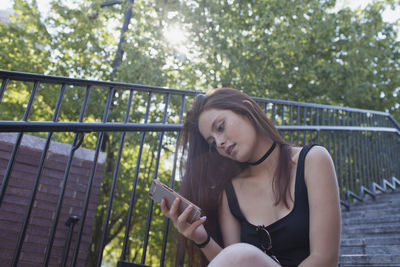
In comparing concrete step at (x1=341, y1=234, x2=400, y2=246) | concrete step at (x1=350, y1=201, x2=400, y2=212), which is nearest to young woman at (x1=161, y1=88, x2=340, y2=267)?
concrete step at (x1=341, y1=234, x2=400, y2=246)

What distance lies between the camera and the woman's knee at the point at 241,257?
1.42m

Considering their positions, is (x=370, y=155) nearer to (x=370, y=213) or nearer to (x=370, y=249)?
(x=370, y=213)

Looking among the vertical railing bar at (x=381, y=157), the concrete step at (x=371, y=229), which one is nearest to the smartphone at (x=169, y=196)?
the concrete step at (x=371, y=229)

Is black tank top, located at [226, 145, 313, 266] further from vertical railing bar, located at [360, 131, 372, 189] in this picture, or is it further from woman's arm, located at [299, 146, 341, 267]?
vertical railing bar, located at [360, 131, 372, 189]

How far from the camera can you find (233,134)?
6.90ft

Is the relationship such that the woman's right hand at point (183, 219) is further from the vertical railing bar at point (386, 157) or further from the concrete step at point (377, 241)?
the vertical railing bar at point (386, 157)

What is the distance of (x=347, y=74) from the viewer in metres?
9.59

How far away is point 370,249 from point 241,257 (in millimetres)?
2475

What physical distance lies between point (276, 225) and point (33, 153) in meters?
4.68

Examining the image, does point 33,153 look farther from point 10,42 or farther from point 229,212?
point 10,42

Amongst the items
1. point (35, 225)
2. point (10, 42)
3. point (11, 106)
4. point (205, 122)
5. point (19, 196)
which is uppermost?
point (10, 42)

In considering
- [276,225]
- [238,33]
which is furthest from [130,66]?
[276,225]

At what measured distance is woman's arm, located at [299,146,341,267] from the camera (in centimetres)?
166

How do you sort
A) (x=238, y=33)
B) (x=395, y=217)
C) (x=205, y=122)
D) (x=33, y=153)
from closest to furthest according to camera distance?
(x=205, y=122) → (x=395, y=217) → (x=33, y=153) → (x=238, y=33)
